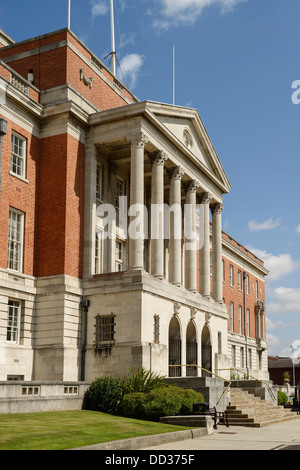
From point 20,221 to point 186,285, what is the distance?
41.9 feet

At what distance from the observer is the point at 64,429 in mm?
18219

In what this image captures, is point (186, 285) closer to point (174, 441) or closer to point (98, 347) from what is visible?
point (98, 347)

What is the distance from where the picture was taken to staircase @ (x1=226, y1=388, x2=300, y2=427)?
2853cm

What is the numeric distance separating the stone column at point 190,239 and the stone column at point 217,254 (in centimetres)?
444

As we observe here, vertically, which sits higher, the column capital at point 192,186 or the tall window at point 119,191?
the column capital at point 192,186

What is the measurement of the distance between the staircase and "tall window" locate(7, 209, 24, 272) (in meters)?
12.8

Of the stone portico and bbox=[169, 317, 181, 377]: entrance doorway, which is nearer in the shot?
the stone portico

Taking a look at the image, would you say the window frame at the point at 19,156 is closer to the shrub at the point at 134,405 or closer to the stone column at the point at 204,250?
the shrub at the point at 134,405

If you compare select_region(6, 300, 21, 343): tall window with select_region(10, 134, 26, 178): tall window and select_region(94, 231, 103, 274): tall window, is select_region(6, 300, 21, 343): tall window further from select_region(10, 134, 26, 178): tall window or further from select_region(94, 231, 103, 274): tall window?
select_region(10, 134, 26, 178): tall window

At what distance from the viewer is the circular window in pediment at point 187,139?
132 feet

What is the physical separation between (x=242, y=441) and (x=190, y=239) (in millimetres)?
21130

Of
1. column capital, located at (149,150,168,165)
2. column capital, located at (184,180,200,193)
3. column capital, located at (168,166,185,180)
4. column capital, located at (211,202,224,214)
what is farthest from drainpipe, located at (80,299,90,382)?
column capital, located at (211,202,224,214)

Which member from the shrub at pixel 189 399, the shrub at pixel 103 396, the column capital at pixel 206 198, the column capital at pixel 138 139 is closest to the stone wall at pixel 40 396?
the shrub at pixel 103 396

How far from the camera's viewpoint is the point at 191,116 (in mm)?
39781
